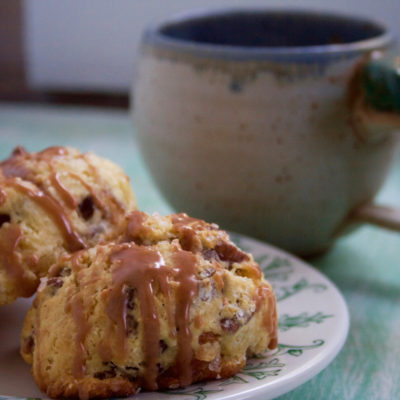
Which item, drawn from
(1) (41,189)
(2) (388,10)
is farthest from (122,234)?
(2) (388,10)

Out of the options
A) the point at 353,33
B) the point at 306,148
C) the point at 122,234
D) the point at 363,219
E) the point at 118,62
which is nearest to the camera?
the point at 122,234

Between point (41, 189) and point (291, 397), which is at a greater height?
point (41, 189)

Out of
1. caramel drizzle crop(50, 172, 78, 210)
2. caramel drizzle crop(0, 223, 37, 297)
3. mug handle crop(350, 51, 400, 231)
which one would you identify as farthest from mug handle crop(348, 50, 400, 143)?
caramel drizzle crop(0, 223, 37, 297)

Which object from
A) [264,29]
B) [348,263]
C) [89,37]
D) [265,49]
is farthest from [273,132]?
[89,37]

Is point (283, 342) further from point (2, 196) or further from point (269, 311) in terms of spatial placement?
point (2, 196)

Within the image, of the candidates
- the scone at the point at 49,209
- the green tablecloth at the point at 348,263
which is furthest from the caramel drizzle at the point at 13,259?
the green tablecloth at the point at 348,263

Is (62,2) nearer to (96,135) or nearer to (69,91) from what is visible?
(69,91)

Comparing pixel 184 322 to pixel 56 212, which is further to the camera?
pixel 56 212

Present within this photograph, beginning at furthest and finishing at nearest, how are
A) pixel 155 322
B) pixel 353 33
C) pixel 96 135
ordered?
pixel 96 135
pixel 353 33
pixel 155 322
